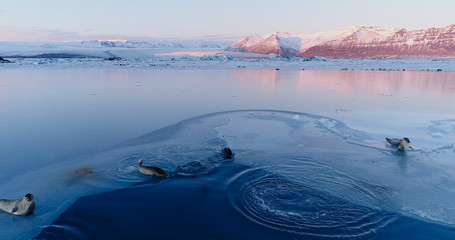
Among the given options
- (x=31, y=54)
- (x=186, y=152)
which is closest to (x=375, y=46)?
(x=31, y=54)

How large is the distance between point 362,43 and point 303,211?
347 feet

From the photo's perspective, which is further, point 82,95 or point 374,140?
point 82,95

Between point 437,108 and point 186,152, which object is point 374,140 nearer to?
point 186,152

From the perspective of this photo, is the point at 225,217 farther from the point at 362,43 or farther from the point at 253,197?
the point at 362,43

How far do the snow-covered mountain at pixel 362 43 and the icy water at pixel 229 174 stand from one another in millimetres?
90777

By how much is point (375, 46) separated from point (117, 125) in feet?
344

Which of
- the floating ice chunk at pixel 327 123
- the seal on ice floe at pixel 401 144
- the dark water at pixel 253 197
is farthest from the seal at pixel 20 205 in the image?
the floating ice chunk at pixel 327 123

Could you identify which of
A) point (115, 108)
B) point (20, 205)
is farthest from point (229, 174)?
point (115, 108)

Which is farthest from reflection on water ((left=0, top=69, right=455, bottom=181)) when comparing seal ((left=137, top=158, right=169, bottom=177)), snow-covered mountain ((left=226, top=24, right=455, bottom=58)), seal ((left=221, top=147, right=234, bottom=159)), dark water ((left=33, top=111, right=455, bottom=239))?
snow-covered mountain ((left=226, top=24, right=455, bottom=58))

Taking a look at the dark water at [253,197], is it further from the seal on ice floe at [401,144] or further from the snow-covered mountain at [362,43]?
the snow-covered mountain at [362,43]

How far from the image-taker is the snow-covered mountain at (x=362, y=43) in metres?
86.9

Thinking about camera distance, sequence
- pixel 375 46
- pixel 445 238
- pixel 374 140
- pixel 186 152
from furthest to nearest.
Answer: pixel 375 46 → pixel 374 140 → pixel 186 152 → pixel 445 238

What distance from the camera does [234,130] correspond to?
6.14m

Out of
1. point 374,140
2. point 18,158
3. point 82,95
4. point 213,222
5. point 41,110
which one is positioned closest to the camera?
point 213,222
